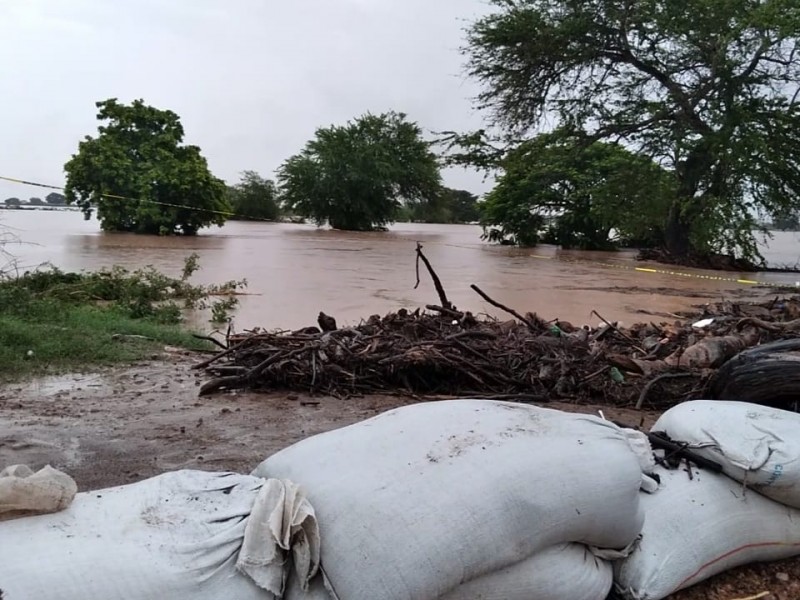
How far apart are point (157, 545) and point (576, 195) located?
20.7 m

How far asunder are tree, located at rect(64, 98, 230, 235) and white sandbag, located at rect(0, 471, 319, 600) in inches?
873

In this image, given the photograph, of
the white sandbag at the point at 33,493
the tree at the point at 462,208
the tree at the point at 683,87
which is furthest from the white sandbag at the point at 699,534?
the tree at the point at 462,208

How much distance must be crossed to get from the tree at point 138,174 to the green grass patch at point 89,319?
50.4 ft

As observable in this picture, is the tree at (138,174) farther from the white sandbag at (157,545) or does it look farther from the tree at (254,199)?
the white sandbag at (157,545)

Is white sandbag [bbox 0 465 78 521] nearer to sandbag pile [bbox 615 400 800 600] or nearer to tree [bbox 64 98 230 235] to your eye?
sandbag pile [bbox 615 400 800 600]

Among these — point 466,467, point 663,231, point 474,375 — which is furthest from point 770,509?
point 663,231

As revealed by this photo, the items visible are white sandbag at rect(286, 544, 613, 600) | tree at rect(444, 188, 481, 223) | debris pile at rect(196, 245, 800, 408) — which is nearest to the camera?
white sandbag at rect(286, 544, 613, 600)

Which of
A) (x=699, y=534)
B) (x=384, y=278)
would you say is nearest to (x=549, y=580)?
(x=699, y=534)

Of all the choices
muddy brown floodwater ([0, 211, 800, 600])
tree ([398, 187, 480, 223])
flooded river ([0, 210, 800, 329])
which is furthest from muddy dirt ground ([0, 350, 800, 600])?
tree ([398, 187, 480, 223])

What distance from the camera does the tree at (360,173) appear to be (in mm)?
30734

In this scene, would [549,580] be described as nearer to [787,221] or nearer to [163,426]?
[163,426]

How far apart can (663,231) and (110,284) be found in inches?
573

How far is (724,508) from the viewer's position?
1.88 metres

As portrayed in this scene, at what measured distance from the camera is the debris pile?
348 cm
